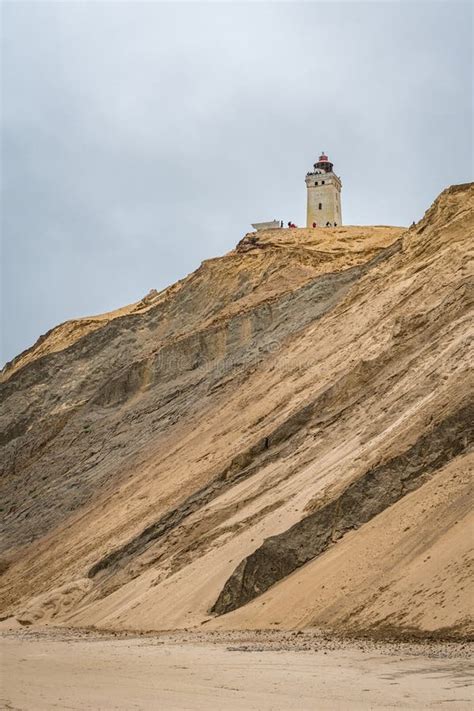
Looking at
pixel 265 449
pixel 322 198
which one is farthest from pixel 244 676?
pixel 322 198

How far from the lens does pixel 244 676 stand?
11.0 meters

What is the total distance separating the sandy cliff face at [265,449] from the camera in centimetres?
1677

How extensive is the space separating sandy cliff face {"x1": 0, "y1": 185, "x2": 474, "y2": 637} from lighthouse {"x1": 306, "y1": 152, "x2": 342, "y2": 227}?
662 inches

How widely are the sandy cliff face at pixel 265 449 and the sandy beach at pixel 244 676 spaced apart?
1572 millimetres

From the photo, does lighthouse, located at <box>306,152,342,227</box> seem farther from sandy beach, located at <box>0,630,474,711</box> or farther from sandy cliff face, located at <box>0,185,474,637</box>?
sandy beach, located at <box>0,630,474,711</box>

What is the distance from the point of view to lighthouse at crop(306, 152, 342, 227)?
62.7 meters

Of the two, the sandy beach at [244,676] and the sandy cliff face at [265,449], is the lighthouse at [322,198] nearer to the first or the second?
the sandy cliff face at [265,449]

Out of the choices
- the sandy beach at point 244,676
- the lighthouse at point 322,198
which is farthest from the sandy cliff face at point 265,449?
the lighthouse at point 322,198

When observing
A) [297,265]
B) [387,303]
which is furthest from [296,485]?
[297,265]

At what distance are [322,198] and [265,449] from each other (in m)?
41.3

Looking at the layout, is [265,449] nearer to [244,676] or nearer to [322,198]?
[244,676]

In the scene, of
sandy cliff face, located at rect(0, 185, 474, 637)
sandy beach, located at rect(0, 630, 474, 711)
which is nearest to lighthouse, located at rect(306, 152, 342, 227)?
sandy cliff face, located at rect(0, 185, 474, 637)

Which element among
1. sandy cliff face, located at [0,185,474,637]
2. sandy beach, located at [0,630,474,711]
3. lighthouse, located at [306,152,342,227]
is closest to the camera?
sandy beach, located at [0,630,474,711]

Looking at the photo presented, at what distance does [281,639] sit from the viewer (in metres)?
14.8
